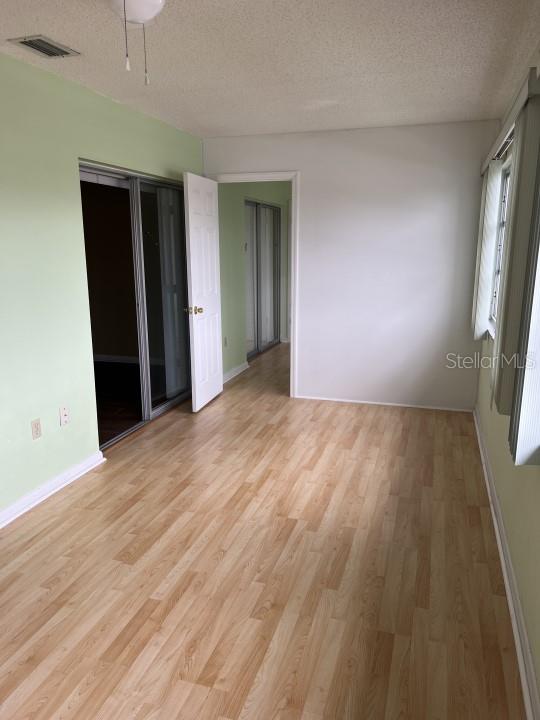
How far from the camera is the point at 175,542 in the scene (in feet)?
9.09

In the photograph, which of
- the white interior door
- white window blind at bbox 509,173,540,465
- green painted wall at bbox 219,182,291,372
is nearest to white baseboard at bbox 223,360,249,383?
green painted wall at bbox 219,182,291,372

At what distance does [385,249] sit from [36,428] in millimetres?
3264

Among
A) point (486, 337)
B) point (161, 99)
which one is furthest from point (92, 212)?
point (486, 337)

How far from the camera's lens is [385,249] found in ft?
15.8

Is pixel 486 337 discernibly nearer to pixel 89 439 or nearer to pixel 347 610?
pixel 347 610

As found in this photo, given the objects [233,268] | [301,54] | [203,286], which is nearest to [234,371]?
[233,268]

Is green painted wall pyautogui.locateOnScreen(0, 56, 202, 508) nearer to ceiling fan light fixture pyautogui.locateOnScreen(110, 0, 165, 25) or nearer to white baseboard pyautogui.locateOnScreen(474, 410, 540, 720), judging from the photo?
ceiling fan light fixture pyautogui.locateOnScreen(110, 0, 165, 25)

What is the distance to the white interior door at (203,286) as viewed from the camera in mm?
4602

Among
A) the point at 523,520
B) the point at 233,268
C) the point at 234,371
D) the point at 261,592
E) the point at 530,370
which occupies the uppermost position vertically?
the point at 233,268

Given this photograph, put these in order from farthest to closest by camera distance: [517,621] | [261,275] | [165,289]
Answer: [261,275], [165,289], [517,621]

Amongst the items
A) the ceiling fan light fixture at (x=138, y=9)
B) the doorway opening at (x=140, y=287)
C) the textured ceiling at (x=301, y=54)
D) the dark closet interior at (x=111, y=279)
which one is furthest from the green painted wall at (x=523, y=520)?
the dark closet interior at (x=111, y=279)

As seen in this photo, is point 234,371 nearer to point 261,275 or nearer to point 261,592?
point 261,275

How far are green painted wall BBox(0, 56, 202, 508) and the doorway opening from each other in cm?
38

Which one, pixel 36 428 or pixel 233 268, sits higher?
pixel 233 268
